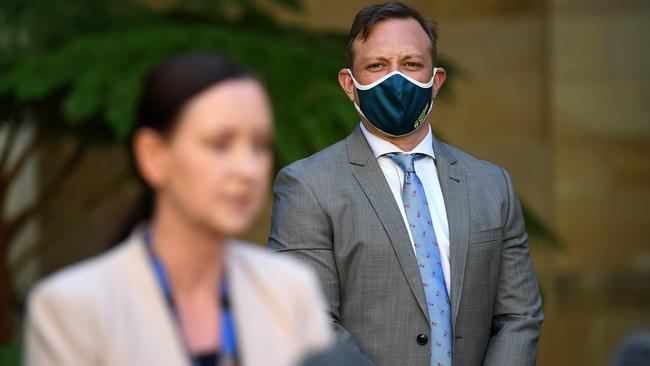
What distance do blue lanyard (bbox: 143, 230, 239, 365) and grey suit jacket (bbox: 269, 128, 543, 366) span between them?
5.65ft

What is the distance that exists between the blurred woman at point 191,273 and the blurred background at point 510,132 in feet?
20.0

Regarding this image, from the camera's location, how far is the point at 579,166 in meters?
10.0

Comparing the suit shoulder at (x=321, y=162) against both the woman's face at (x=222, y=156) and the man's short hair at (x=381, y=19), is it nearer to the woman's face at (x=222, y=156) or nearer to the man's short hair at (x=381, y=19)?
the man's short hair at (x=381, y=19)

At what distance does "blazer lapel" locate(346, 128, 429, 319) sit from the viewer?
391cm

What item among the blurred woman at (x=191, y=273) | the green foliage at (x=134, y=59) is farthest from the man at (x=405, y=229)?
the green foliage at (x=134, y=59)

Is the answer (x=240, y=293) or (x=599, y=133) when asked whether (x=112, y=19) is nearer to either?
(x=599, y=133)

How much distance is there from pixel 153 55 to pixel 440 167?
362 cm

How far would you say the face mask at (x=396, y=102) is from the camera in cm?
398

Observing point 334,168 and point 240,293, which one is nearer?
point 240,293

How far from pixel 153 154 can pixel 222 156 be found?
14 centimetres

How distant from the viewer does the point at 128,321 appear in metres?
2.11

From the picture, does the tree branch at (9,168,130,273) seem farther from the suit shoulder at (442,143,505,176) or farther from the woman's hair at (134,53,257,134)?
the woman's hair at (134,53,257,134)

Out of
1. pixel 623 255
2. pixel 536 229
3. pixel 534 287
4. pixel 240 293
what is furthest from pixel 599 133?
pixel 240 293

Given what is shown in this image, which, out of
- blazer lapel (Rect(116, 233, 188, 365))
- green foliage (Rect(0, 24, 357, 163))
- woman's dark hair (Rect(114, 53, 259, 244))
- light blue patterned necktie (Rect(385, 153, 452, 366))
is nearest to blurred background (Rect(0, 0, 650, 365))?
green foliage (Rect(0, 24, 357, 163))
